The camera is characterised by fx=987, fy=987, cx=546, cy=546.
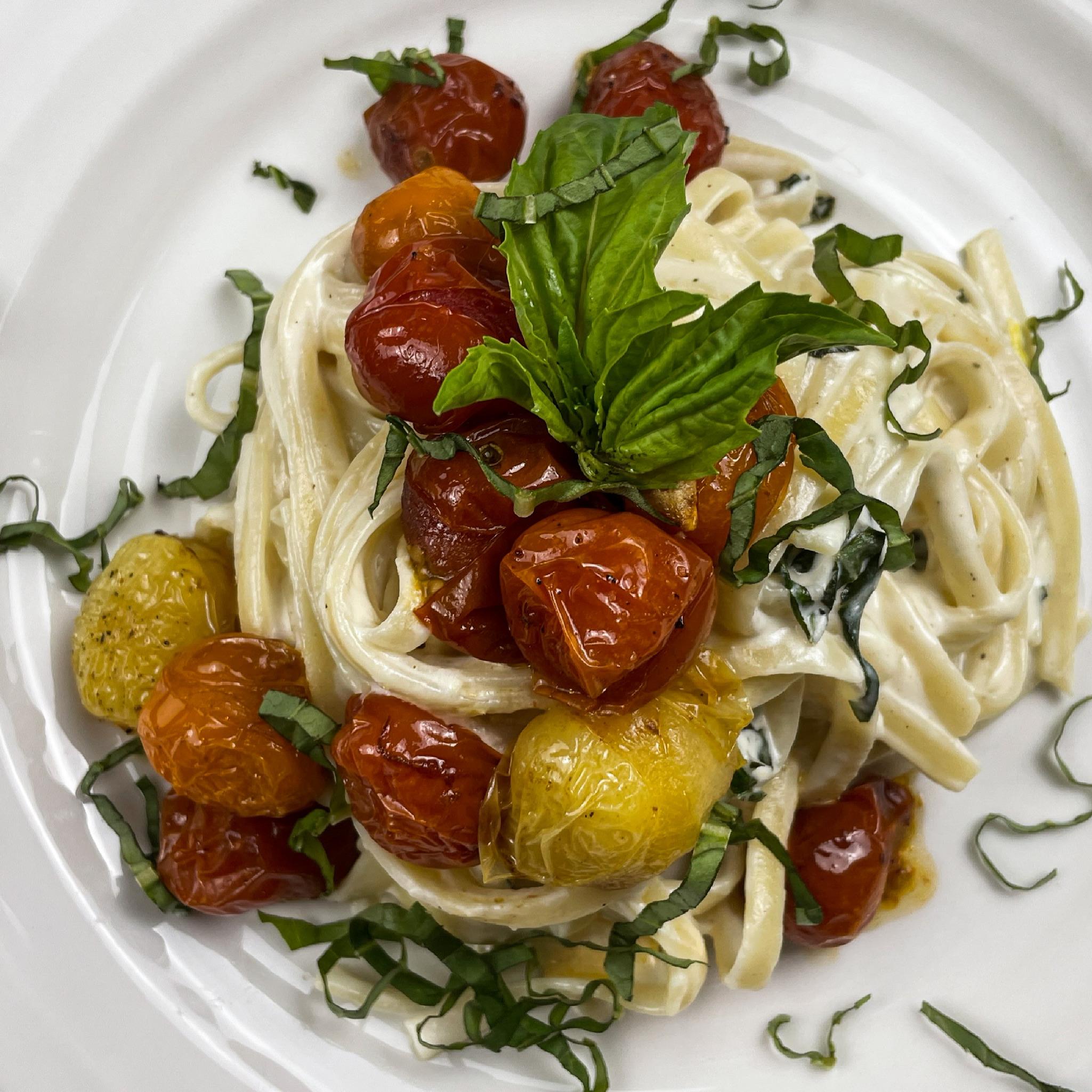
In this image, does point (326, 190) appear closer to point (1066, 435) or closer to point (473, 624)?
point (473, 624)

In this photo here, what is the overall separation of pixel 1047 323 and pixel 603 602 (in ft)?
8.43

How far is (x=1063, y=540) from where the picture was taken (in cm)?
356

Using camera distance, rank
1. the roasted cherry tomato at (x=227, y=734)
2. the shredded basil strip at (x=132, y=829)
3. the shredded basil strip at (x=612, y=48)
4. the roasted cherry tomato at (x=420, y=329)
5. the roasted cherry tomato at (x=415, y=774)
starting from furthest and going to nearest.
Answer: the shredded basil strip at (x=612, y=48) → the shredded basil strip at (x=132, y=829) → the roasted cherry tomato at (x=227, y=734) → the roasted cherry tomato at (x=415, y=774) → the roasted cherry tomato at (x=420, y=329)

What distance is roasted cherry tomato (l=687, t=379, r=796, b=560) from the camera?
2.50 metres

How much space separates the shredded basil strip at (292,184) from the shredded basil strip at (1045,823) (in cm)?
338

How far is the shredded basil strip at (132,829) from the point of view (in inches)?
128

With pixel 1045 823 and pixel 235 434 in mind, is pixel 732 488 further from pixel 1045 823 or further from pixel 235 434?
pixel 1045 823

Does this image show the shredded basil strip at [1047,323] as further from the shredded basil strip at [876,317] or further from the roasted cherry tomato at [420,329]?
the roasted cherry tomato at [420,329]

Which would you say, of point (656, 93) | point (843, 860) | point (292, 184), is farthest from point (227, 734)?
point (656, 93)

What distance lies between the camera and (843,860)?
128 inches

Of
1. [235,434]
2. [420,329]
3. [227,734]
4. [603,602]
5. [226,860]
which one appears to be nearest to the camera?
[603,602]

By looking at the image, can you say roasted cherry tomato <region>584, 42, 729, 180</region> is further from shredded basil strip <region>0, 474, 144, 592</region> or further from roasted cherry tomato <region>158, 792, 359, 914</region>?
roasted cherry tomato <region>158, 792, 359, 914</region>

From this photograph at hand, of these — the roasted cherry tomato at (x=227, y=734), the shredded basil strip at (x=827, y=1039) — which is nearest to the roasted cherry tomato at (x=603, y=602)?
the roasted cherry tomato at (x=227, y=734)

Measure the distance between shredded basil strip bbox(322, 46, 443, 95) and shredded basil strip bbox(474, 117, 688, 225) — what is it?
1285 millimetres
